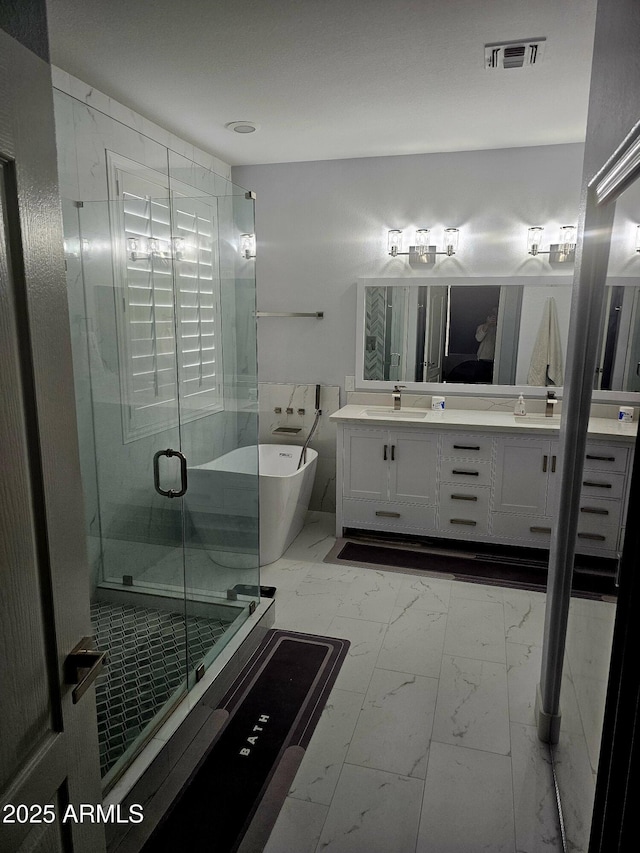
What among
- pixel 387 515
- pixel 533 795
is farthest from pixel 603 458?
pixel 387 515

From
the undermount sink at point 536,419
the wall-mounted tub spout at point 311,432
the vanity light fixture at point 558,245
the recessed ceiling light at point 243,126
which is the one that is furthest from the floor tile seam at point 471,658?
the recessed ceiling light at point 243,126

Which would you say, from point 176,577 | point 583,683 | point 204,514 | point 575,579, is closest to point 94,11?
point 204,514

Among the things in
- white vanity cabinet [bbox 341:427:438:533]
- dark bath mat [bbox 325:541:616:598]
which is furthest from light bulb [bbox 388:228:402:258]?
dark bath mat [bbox 325:541:616:598]

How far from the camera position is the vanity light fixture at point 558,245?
3721 mm

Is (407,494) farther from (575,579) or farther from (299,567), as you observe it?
(575,579)

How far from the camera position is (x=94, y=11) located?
81.0 inches

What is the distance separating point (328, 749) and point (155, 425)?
136 cm

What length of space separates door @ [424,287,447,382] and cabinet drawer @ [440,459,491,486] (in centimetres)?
74

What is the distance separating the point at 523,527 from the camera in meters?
3.63

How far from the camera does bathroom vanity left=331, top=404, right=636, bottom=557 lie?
3562mm

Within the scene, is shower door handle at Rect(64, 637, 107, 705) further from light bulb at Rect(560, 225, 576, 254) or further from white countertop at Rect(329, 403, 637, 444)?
light bulb at Rect(560, 225, 576, 254)

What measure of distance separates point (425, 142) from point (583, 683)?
329 centimetres

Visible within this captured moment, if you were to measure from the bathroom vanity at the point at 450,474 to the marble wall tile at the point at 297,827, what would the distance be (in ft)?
7.30

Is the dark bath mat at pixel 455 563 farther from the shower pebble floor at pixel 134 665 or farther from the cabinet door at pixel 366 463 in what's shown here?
the shower pebble floor at pixel 134 665
